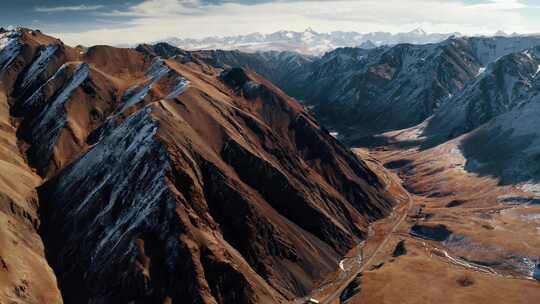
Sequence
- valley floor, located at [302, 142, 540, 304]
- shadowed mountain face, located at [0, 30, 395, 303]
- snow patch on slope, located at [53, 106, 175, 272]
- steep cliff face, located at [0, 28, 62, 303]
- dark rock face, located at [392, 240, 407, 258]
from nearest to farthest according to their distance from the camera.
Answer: steep cliff face, located at [0, 28, 62, 303] < shadowed mountain face, located at [0, 30, 395, 303] < valley floor, located at [302, 142, 540, 304] < snow patch on slope, located at [53, 106, 175, 272] < dark rock face, located at [392, 240, 407, 258]

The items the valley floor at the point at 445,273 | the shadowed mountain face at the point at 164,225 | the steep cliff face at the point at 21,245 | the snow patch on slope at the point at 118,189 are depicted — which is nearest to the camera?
the steep cliff face at the point at 21,245

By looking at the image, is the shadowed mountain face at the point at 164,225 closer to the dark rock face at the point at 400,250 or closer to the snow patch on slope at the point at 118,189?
the snow patch on slope at the point at 118,189

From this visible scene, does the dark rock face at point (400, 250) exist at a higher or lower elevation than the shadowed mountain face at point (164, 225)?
lower

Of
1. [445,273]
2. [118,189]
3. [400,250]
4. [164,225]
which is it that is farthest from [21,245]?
[445,273]

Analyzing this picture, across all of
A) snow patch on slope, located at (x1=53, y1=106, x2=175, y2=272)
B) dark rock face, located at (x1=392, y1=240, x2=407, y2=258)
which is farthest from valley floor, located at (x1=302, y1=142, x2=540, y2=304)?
snow patch on slope, located at (x1=53, y1=106, x2=175, y2=272)

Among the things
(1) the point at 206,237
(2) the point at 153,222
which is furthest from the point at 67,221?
(1) the point at 206,237

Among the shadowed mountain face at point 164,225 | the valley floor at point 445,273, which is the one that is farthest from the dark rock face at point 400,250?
the shadowed mountain face at point 164,225

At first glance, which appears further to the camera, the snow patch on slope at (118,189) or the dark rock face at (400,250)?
the dark rock face at (400,250)

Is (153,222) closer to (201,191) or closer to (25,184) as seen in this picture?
(201,191)

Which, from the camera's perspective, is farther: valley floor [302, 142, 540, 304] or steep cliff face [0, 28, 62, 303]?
valley floor [302, 142, 540, 304]

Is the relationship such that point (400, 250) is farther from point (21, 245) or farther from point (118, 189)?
point (21, 245)

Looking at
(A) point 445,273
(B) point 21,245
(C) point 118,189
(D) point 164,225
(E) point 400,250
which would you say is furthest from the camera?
(E) point 400,250

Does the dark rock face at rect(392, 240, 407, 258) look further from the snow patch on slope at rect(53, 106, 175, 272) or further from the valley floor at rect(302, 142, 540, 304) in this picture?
the snow patch on slope at rect(53, 106, 175, 272)
